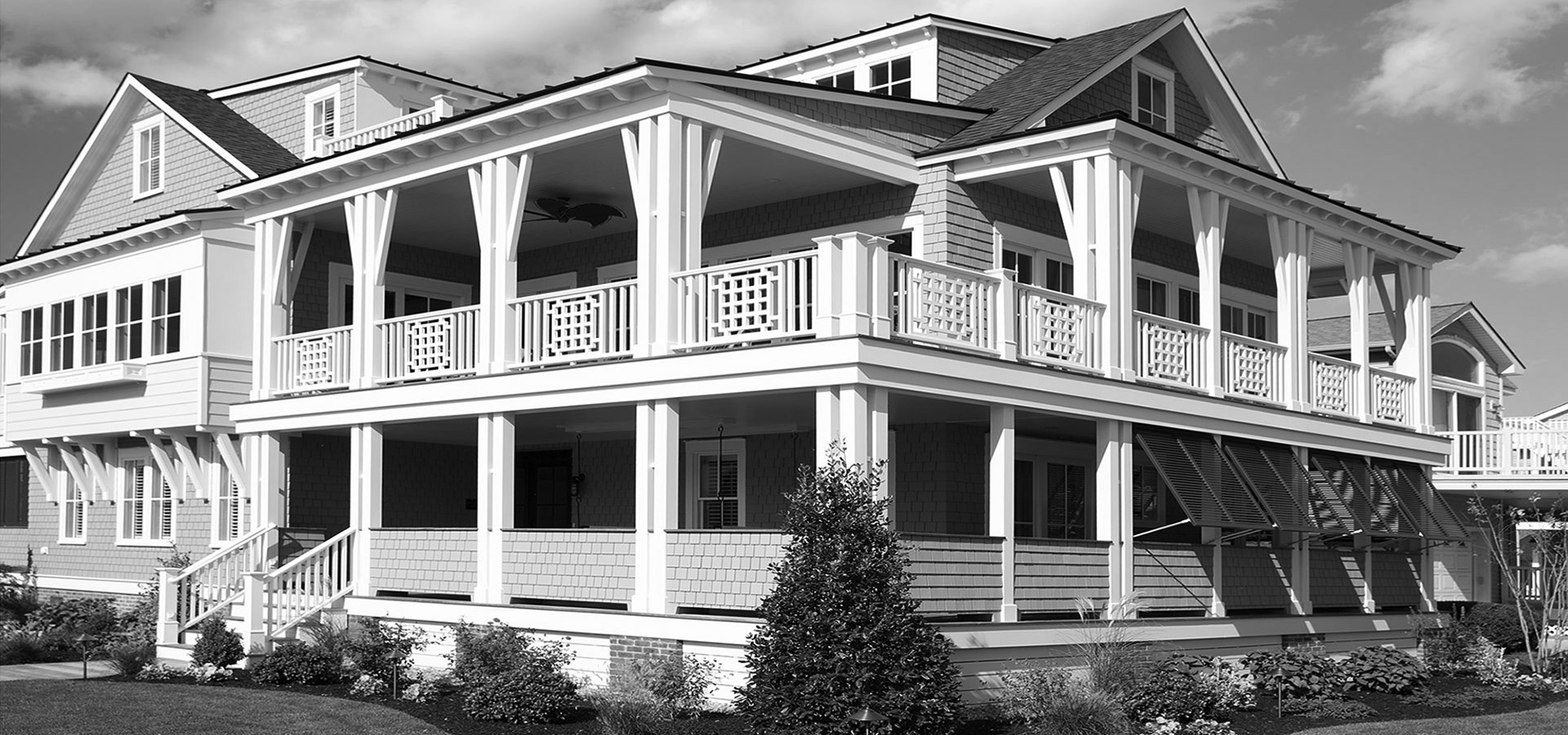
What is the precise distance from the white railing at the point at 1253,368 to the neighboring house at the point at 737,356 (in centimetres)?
8

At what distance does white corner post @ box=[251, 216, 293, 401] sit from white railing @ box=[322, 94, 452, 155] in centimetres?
158

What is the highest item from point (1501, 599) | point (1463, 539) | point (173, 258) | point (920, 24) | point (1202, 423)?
point (920, 24)

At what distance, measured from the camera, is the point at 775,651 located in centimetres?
1420

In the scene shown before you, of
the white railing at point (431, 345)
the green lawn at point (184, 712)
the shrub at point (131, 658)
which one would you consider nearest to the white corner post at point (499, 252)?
the white railing at point (431, 345)

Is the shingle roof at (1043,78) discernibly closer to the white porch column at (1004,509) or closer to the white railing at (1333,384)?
the white porch column at (1004,509)

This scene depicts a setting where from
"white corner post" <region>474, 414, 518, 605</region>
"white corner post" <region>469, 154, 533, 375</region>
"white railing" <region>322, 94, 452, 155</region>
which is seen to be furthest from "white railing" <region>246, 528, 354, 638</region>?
"white railing" <region>322, 94, 452, 155</region>

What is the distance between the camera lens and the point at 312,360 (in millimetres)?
22344

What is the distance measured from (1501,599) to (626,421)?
82.8ft

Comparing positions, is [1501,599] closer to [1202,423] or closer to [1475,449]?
A: [1475,449]

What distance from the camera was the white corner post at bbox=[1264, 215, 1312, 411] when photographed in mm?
22078

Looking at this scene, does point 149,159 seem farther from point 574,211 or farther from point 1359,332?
point 1359,332

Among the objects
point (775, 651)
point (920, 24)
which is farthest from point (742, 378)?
point (920, 24)

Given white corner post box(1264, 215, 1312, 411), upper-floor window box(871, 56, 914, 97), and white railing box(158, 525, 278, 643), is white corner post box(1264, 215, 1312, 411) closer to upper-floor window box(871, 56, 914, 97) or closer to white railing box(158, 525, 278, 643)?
upper-floor window box(871, 56, 914, 97)

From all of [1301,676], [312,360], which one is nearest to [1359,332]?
[1301,676]
